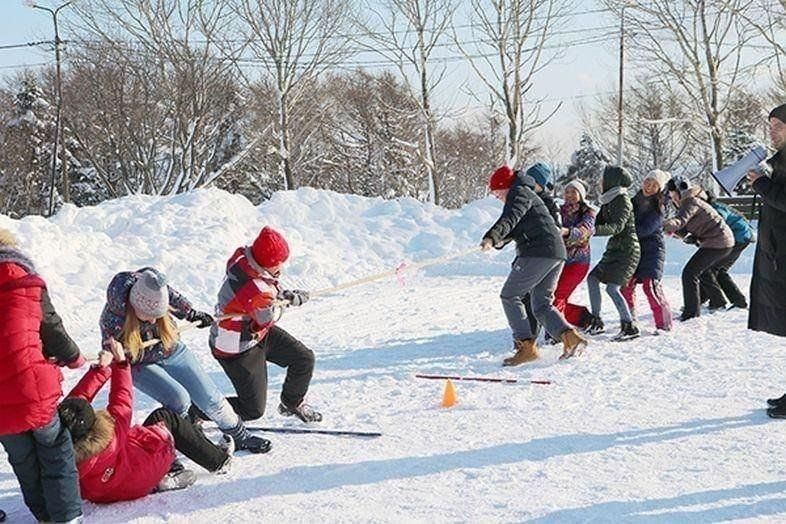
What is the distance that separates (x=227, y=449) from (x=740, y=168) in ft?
13.4

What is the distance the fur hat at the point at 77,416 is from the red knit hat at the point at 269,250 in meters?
1.54

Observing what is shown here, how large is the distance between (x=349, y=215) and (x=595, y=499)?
50.5 feet

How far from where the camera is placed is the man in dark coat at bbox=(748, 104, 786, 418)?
4.93 m

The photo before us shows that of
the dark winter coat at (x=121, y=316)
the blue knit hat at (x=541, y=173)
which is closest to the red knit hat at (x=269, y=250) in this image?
the dark winter coat at (x=121, y=316)

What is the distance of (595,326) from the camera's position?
28.5 ft

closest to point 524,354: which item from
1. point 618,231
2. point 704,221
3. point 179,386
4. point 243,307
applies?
point 618,231

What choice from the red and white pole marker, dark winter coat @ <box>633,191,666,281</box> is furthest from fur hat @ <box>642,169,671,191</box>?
the red and white pole marker

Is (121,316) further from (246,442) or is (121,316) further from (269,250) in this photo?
(246,442)

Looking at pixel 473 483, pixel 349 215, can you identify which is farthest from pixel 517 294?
pixel 349 215

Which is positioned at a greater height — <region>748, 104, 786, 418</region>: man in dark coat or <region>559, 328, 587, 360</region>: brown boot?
<region>748, 104, 786, 418</region>: man in dark coat

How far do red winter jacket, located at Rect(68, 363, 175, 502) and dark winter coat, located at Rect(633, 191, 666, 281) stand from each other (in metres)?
5.98

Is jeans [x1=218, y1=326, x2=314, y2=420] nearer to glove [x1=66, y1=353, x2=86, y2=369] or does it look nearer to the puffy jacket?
the puffy jacket

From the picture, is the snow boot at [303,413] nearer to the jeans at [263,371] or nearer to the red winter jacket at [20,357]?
the jeans at [263,371]

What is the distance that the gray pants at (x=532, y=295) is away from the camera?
7.33 m
